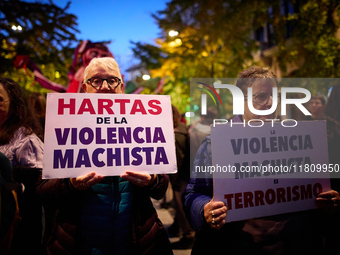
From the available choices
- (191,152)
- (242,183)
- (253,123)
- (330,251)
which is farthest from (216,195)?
(191,152)

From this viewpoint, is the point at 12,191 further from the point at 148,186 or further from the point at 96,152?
the point at 148,186

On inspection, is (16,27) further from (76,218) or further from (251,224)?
(251,224)

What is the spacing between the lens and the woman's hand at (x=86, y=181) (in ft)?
4.54

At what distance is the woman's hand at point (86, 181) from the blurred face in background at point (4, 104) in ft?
2.56

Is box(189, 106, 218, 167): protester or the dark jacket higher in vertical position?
box(189, 106, 218, 167): protester

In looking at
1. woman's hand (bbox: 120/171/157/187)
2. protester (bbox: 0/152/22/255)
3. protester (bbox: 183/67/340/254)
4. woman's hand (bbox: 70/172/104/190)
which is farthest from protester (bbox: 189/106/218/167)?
protester (bbox: 0/152/22/255)

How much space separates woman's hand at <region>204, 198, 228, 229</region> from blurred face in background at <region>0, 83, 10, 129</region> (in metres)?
1.51

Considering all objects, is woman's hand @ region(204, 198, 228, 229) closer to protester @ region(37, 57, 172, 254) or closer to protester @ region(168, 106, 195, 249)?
protester @ region(37, 57, 172, 254)

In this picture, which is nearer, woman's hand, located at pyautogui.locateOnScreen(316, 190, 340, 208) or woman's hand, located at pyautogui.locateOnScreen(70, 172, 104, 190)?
woman's hand, located at pyautogui.locateOnScreen(70, 172, 104, 190)

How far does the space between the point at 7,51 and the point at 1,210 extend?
642 cm

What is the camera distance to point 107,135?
1.51 metres

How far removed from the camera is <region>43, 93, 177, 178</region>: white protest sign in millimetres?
1434

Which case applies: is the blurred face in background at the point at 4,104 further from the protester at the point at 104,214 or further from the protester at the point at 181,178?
the protester at the point at 181,178

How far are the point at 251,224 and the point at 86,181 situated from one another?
1069 mm
